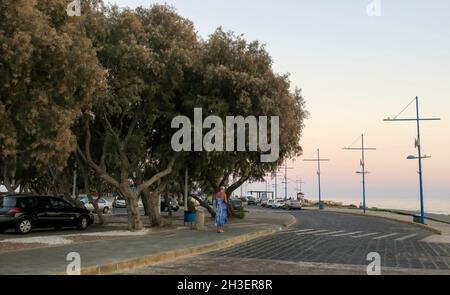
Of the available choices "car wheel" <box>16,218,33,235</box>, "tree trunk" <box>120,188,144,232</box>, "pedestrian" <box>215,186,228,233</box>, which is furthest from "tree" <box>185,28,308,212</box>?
"car wheel" <box>16,218,33,235</box>

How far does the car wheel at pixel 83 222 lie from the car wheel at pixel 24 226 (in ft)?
9.42

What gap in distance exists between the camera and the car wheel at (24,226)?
70.8ft

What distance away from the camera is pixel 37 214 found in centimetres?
2253

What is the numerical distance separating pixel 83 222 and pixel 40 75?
41.1ft

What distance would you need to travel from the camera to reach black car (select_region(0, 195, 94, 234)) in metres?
21.6

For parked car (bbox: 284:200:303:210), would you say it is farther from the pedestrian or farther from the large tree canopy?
the pedestrian

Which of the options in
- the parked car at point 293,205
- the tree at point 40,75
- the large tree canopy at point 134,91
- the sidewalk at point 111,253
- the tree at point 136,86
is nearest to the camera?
the sidewalk at point 111,253

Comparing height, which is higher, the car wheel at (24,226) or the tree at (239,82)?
the tree at (239,82)

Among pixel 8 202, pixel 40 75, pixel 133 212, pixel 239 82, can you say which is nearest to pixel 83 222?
pixel 133 212

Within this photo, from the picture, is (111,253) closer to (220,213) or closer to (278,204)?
(220,213)

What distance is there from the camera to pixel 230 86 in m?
21.7

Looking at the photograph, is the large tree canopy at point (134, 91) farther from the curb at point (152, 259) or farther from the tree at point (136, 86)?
the curb at point (152, 259)

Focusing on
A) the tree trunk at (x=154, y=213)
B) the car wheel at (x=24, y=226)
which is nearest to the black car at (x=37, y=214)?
the car wheel at (x=24, y=226)

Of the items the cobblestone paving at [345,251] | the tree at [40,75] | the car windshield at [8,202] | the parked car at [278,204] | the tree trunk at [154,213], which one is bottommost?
the parked car at [278,204]
